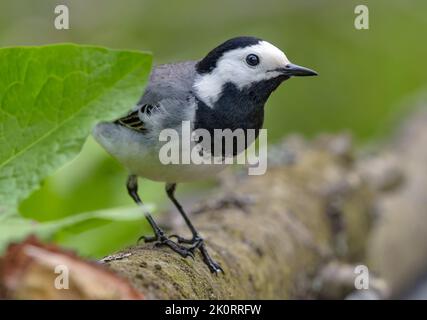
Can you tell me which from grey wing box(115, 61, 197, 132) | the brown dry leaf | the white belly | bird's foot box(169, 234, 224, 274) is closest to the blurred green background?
grey wing box(115, 61, 197, 132)

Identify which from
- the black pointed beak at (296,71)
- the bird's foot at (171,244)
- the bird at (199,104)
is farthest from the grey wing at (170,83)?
the bird's foot at (171,244)

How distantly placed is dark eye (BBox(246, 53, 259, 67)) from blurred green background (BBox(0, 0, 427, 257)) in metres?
3.41

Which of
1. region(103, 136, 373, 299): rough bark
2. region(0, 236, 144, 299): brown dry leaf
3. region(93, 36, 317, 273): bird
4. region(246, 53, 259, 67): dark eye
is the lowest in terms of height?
region(103, 136, 373, 299): rough bark

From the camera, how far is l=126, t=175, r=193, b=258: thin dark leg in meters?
2.22

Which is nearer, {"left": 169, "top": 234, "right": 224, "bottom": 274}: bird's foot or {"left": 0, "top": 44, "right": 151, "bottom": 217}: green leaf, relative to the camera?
{"left": 0, "top": 44, "right": 151, "bottom": 217}: green leaf

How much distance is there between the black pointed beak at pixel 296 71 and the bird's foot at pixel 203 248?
61 centimetres

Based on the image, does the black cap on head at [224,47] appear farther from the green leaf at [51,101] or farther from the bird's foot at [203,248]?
the green leaf at [51,101]

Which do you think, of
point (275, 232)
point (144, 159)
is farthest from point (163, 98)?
point (275, 232)

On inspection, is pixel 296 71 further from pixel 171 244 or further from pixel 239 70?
pixel 171 244

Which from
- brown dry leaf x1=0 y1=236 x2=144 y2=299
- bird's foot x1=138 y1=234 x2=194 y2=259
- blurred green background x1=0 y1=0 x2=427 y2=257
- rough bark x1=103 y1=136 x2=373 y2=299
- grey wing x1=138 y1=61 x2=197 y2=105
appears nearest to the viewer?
brown dry leaf x1=0 y1=236 x2=144 y2=299

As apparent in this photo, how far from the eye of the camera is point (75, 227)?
188 centimetres

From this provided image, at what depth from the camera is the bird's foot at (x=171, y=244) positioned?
7.20 ft

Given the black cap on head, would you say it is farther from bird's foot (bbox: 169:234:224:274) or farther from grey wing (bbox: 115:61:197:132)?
bird's foot (bbox: 169:234:224:274)
